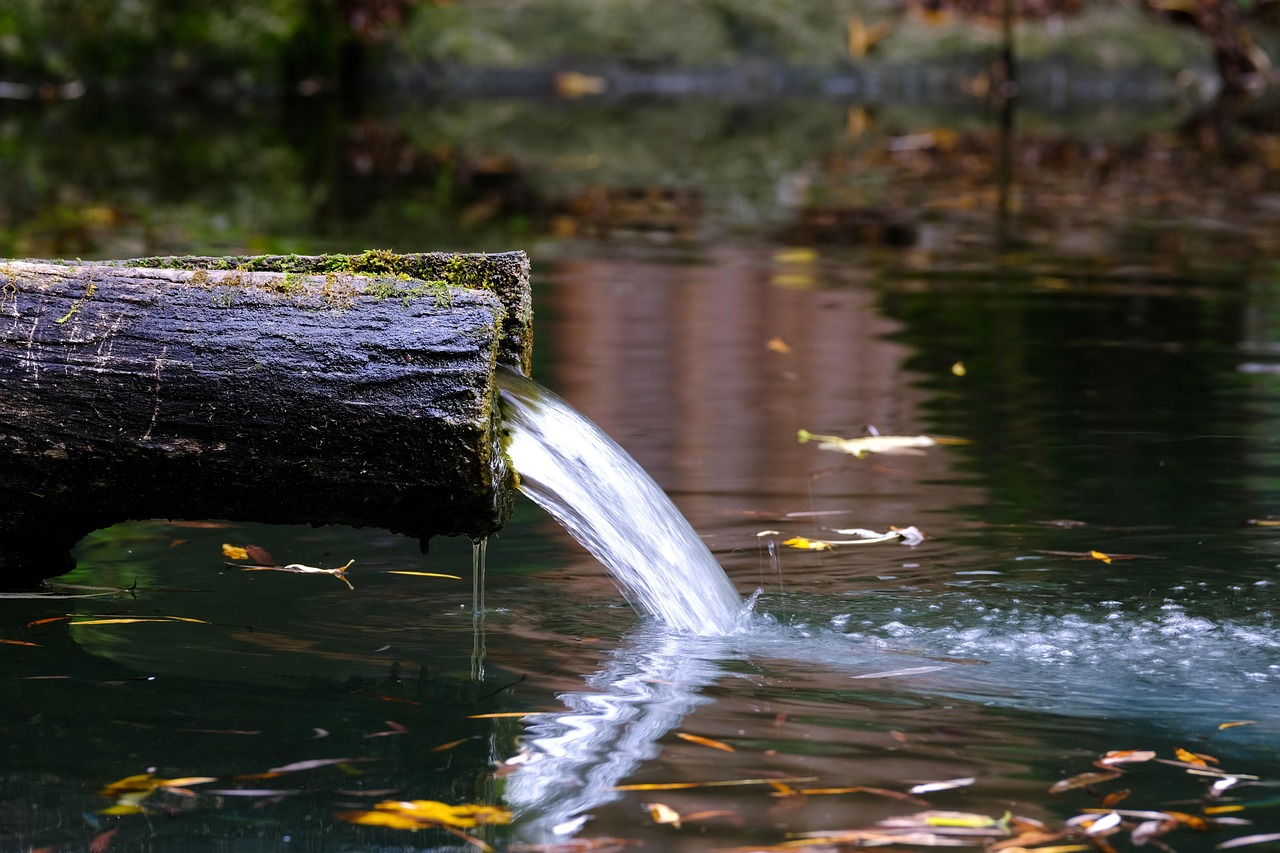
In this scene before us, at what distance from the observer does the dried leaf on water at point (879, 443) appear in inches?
177

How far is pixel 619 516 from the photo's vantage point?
318 centimetres

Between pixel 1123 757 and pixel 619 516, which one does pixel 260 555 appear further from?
pixel 1123 757

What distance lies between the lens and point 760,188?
11.0 m

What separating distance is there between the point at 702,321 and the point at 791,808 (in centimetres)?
442

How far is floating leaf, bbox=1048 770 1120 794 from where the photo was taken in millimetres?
2303

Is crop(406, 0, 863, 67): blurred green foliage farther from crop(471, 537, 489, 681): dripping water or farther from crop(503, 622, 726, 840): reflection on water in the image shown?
crop(503, 622, 726, 840): reflection on water

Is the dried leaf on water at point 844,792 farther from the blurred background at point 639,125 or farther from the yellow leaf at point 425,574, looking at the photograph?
the blurred background at point 639,125

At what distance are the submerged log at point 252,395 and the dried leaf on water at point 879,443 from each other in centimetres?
181

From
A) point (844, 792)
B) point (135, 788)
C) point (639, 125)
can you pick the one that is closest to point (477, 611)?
point (135, 788)

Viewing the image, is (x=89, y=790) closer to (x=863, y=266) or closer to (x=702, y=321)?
(x=702, y=321)

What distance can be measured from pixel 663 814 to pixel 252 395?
106cm

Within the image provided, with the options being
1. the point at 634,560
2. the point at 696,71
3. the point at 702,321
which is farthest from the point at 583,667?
the point at 696,71

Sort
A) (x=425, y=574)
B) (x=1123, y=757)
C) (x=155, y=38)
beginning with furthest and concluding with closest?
(x=155, y=38), (x=425, y=574), (x=1123, y=757)

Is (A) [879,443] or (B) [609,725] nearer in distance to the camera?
(B) [609,725]
